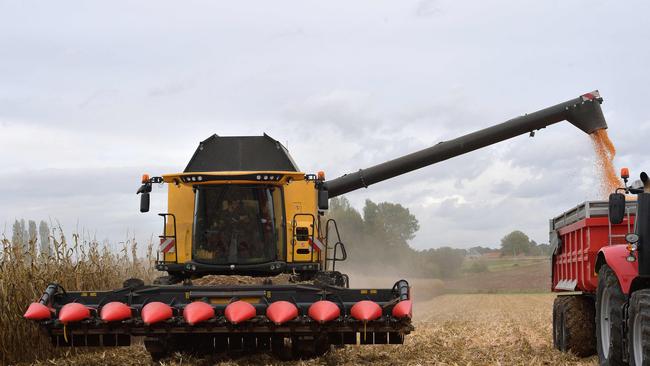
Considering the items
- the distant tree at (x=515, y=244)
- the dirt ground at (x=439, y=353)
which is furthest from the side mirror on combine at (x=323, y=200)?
the distant tree at (x=515, y=244)

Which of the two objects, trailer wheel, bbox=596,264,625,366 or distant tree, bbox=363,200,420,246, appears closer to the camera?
trailer wheel, bbox=596,264,625,366

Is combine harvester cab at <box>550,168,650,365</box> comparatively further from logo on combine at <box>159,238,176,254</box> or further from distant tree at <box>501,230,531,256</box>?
distant tree at <box>501,230,531,256</box>

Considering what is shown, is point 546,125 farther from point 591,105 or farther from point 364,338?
point 364,338

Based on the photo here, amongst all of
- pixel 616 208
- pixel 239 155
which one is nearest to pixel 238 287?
pixel 239 155

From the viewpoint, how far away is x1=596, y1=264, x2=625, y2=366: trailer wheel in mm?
8547

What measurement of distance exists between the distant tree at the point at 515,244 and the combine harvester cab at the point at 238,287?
5813cm

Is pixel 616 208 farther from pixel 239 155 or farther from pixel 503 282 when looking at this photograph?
pixel 503 282

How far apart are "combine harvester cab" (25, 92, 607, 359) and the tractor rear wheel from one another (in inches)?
110

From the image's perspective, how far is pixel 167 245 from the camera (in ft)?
37.1

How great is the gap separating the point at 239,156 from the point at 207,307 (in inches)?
130

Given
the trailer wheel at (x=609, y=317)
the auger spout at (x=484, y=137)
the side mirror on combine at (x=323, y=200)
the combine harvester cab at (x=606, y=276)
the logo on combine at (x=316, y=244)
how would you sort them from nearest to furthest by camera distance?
the combine harvester cab at (x=606, y=276) < the trailer wheel at (x=609, y=317) < the logo on combine at (x=316, y=244) < the side mirror on combine at (x=323, y=200) < the auger spout at (x=484, y=137)

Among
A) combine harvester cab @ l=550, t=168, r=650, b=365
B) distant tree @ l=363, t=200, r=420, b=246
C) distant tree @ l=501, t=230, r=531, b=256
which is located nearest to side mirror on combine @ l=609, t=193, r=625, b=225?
combine harvester cab @ l=550, t=168, r=650, b=365

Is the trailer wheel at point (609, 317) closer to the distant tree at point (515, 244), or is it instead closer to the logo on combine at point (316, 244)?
the logo on combine at point (316, 244)

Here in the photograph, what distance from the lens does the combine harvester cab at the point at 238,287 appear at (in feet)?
31.1
